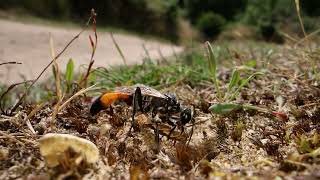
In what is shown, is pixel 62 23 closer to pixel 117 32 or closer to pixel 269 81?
pixel 117 32

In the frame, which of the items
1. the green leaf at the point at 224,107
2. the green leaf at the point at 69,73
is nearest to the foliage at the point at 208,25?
the green leaf at the point at 69,73

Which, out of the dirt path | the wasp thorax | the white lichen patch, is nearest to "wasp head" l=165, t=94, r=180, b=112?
the wasp thorax

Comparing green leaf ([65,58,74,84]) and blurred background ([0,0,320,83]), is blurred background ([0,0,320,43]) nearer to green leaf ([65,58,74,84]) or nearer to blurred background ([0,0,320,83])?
blurred background ([0,0,320,83])

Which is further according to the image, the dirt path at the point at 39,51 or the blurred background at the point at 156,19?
the blurred background at the point at 156,19

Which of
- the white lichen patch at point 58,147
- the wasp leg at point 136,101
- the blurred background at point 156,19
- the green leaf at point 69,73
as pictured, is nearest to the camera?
the white lichen patch at point 58,147

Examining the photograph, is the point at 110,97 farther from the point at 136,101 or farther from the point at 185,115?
the point at 185,115

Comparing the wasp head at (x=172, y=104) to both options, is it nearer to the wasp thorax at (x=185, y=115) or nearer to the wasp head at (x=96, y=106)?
the wasp thorax at (x=185, y=115)

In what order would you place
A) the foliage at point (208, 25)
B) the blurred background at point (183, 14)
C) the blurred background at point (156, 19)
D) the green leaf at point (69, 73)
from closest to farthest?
the green leaf at point (69, 73), the blurred background at point (156, 19), the blurred background at point (183, 14), the foliage at point (208, 25)

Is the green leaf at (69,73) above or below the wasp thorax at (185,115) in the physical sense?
below

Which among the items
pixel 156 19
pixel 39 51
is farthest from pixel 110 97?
pixel 156 19

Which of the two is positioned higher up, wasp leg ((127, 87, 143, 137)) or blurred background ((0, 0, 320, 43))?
wasp leg ((127, 87, 143, 137))
